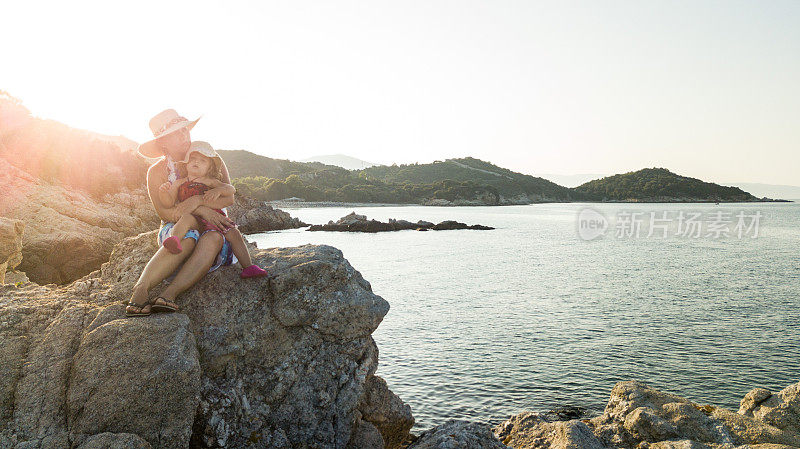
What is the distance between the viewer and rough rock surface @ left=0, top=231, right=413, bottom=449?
421 centimetres

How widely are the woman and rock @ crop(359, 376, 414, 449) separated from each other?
2528 millimetres

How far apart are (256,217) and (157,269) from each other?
62.6 metres

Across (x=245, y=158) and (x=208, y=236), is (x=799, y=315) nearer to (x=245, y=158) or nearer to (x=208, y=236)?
(x=208, y=236)

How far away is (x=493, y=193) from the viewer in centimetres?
17375

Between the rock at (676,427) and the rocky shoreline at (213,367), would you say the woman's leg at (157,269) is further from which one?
the rock at (676,427)

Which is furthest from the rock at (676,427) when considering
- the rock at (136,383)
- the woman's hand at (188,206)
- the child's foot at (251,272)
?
the woman's hand at (188,206)

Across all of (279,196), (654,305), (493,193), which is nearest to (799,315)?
(654,305)

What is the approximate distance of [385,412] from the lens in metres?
6.36

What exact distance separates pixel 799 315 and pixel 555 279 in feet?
38.4

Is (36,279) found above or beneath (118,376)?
beneath

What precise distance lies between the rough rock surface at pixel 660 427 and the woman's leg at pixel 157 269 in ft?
19.2

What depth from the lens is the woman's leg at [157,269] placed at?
4.98 m

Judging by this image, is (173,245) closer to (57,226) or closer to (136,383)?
(136,383)

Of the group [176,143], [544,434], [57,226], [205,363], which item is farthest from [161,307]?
[57,226]
